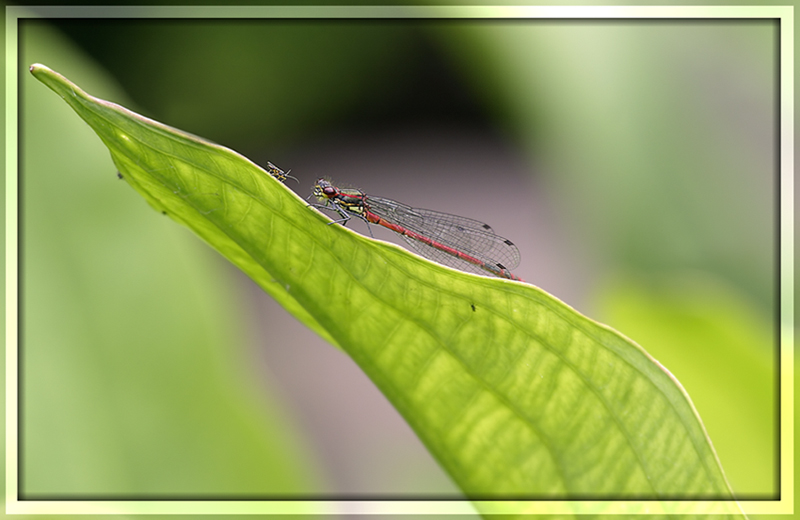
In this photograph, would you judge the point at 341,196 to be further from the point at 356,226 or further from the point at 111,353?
the point at 111,353

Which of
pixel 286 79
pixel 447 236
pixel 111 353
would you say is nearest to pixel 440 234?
pixel 447 236

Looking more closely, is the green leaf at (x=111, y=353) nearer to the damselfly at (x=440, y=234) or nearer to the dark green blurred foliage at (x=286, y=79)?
the damselfly at (x=440, y=234)

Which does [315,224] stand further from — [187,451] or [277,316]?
[277,316]

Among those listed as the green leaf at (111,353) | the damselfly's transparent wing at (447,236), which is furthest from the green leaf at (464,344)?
the damselfly's transparent wing at (447,236)

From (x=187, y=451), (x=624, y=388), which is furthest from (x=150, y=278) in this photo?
(x=624, y=388)

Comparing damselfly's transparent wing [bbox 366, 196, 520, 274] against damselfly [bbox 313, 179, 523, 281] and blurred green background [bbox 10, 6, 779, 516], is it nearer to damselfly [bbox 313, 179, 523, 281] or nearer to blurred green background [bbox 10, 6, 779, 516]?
damselfly [bbox 313, 179, 523, 281]
